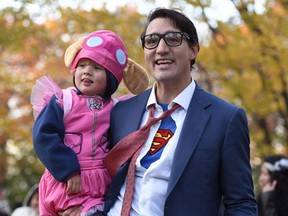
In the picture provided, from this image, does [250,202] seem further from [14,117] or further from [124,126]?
[14,117]

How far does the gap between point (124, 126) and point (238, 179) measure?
0.71 metres

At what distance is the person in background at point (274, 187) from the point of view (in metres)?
6.28

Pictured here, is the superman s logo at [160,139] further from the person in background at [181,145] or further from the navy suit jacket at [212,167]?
the navy suit jacket at [212,167]

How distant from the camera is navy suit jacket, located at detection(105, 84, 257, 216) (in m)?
2.89

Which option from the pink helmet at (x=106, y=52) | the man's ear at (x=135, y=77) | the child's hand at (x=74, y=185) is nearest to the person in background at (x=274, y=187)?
the man's ear at (x=135, y=77)

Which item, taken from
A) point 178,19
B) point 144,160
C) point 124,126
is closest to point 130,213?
point 144,160

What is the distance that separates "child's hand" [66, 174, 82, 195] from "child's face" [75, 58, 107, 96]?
52cm

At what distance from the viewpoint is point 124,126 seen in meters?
3.25

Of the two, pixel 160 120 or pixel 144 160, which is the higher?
pixel 160 120

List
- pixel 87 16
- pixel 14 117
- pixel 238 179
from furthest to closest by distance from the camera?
pixel 14 117, pixel 87 16, pixel 238 179

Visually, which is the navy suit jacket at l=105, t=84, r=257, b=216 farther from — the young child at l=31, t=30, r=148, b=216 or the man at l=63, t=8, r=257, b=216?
the young child at l=31, t=30, r=148, b=216

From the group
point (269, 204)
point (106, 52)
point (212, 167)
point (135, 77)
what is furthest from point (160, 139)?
point (269, 204)

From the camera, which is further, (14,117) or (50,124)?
(14,117)

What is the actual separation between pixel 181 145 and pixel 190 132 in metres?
0.09
